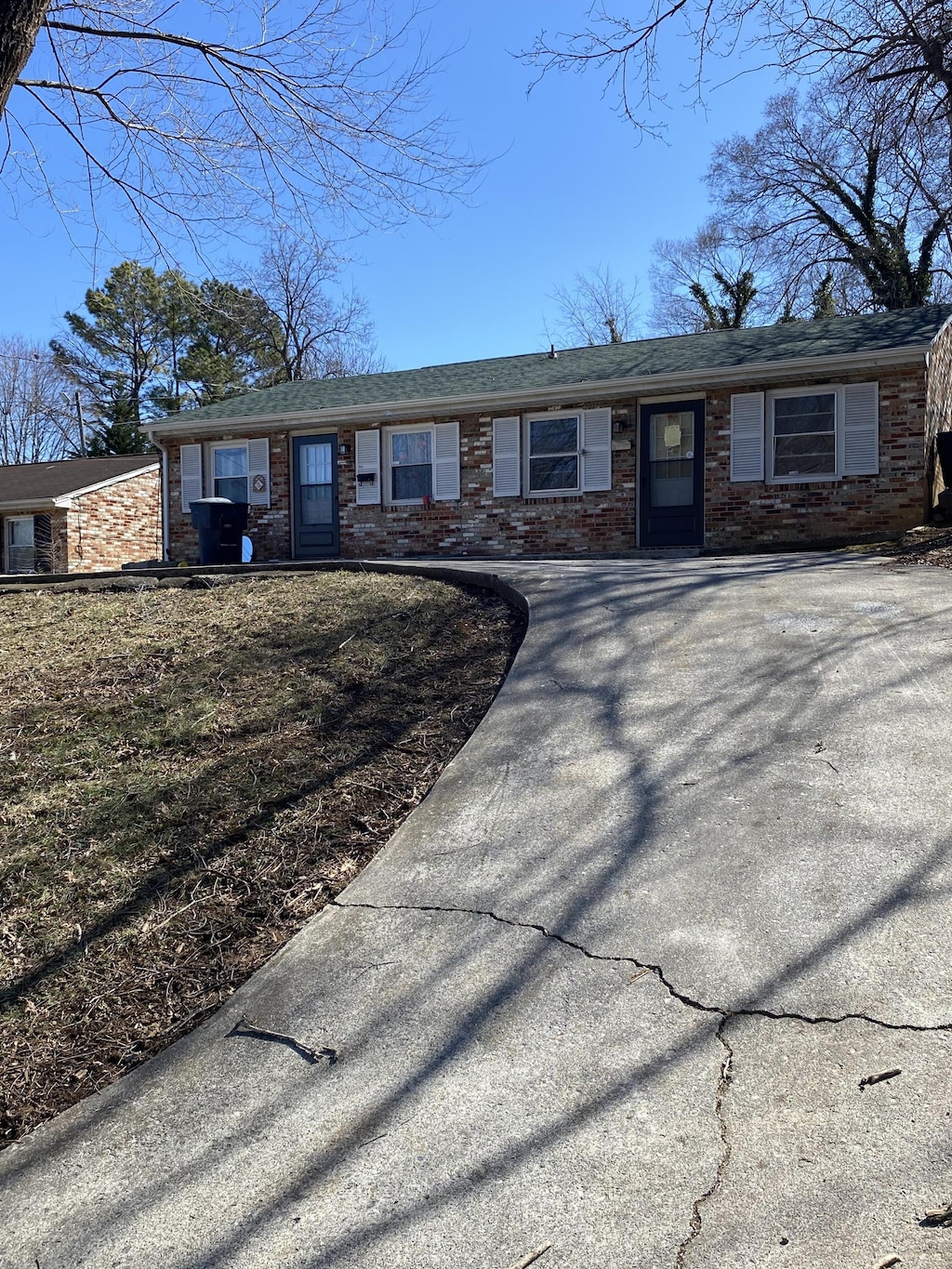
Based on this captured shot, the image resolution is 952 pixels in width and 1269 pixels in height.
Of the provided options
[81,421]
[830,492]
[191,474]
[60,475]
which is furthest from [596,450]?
[81,421]

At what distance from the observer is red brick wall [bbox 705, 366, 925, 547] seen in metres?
12.4

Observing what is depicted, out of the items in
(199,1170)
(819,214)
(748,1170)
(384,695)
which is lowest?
(199,1170)

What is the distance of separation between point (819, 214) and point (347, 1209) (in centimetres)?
3197

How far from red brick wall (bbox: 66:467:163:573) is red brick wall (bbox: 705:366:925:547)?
13570 mm

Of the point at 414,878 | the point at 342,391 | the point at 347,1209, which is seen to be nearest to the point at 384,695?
the point at 414,878

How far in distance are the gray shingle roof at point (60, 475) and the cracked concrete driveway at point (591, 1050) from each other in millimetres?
20441

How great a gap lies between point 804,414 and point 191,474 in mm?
10597

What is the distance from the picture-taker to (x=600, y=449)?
46.4 ft

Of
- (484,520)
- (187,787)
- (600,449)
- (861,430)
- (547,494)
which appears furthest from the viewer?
(484,520)

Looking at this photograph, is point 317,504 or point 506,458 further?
point 317,504

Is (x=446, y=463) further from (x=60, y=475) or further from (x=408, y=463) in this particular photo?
(x=60, y=475)

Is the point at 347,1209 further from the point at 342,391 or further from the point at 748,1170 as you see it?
the point at 342,391

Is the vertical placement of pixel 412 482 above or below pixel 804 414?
below

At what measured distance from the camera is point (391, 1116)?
257 cm
